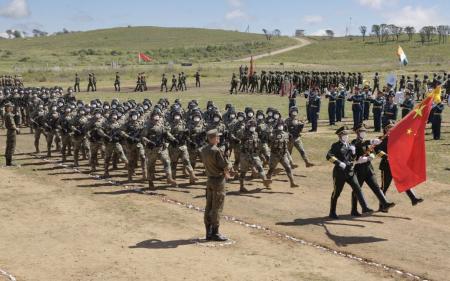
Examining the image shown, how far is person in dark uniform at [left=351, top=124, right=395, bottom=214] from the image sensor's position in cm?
1323

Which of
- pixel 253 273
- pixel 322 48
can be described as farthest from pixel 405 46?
pixel 253 273

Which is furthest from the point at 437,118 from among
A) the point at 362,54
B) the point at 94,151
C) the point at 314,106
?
the point at 362,54

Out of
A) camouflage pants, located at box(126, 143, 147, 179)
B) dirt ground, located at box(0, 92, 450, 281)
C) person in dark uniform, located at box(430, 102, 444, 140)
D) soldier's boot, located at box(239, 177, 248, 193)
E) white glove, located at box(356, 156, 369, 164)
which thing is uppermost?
person in dark uniform, located at box(430, 102, 444, 140)

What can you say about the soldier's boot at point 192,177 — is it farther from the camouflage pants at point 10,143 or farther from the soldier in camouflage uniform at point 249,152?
the camouflage pants at point 10,143

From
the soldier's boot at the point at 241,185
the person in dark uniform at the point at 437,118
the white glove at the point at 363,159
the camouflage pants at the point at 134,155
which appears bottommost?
the soldier's boot at the point at 241,185

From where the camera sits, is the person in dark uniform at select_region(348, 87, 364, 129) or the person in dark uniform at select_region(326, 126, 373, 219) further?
the person in dark uniform at select_region(348, 87, 364, 129)

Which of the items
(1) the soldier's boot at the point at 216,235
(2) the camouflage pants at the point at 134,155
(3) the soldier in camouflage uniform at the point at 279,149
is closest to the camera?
(1) the soldier's boot at the point at 216,235

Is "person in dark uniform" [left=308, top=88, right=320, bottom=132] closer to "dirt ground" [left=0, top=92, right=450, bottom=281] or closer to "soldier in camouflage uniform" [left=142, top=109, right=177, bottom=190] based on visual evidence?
"dirt ground" [left=0, top=92, right=450, bottom=281]

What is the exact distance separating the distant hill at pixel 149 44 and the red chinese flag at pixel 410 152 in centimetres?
9253

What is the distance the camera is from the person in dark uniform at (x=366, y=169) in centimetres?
1323

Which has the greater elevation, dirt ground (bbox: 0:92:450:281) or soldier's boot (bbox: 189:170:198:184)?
soldier's boot (bbox: 189:170:198:184)

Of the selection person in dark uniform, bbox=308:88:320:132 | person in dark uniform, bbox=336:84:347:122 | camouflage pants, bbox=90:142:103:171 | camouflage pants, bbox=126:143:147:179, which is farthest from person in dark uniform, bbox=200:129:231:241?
person in dark uniform, bbox=336:84:347:122

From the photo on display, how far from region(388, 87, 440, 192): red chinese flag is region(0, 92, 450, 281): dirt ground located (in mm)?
951

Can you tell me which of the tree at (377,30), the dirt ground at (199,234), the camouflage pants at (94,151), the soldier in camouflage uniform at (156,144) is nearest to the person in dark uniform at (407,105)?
the dirt ground at (199,234)
